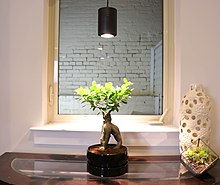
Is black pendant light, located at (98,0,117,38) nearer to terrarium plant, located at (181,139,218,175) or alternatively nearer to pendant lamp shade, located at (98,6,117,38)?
pendant lamp shade, located at (98,6,117,38)

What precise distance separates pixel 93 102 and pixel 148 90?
67 cm

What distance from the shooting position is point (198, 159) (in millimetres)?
1283

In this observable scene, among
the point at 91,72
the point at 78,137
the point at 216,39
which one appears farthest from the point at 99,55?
the point at 216,39

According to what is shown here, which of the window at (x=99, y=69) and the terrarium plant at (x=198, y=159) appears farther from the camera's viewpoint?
the window at (x=99, y=69)

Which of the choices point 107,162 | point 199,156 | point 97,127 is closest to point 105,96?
point 107,162

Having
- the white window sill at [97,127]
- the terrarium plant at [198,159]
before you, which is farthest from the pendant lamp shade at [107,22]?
the terrarium plant at [198,159]

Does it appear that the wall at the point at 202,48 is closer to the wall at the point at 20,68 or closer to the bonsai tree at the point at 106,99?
the bonsai tree at the point at 106,99

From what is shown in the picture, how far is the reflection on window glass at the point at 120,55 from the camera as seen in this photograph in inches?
75.1

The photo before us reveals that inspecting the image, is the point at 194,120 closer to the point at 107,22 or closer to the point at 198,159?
the point at 198,159

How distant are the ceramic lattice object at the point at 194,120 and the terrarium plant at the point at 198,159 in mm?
108

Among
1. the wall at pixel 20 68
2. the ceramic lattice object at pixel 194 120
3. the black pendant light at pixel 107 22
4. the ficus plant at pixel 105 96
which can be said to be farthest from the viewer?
the wall at pixel 20 68

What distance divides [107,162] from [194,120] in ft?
1.80

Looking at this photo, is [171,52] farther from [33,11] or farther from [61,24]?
[33,11]

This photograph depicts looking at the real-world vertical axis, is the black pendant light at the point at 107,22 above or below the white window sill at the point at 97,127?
above
